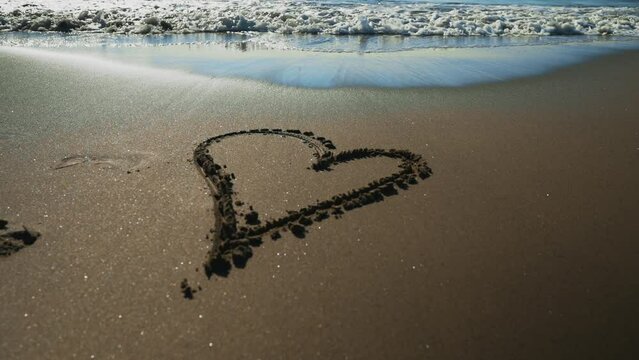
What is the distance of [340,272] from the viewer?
263 cm

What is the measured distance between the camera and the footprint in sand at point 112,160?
3.61 meters

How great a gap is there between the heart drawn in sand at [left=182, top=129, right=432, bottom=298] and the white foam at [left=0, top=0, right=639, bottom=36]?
5.97 meters

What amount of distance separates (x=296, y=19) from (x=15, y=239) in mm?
8120

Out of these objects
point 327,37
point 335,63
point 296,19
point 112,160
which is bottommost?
point 112,160

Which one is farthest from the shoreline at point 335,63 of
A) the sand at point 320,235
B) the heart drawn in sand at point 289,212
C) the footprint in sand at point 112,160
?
the footprint in sand at point 112,160

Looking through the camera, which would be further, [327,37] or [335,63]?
[327,37]

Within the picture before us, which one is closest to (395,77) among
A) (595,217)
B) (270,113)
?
(270,113)

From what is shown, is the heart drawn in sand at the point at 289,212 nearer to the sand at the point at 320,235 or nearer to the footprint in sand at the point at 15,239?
the sand at the point at 320,235

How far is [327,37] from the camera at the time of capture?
9.08 metres

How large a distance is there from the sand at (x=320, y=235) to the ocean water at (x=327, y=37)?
1593 mm

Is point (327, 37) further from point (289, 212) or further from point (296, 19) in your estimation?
point (289, 212)

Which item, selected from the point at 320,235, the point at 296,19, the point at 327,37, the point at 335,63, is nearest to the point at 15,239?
the point at 320,235

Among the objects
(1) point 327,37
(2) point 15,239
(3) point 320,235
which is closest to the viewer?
(2) point 15,239

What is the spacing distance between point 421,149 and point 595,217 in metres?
1.41
